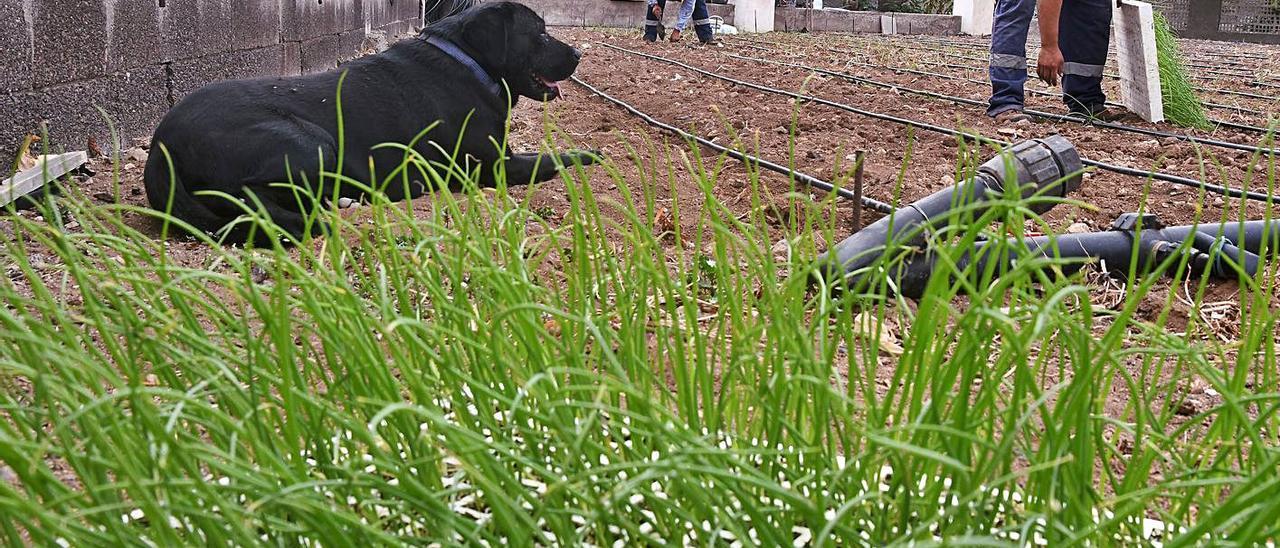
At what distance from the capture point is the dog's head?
4.08m

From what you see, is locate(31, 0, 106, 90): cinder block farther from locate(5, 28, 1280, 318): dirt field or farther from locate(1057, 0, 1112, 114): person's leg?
locate(1057, 0, 1112, 114): person's leg

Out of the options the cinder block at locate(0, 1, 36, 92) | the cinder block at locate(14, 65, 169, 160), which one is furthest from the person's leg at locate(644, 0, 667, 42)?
the cinder block at locate(0, 1, 36, 92)

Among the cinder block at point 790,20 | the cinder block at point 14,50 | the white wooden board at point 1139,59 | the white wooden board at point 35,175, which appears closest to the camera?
the white wooden board at point 35,175

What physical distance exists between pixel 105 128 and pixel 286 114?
1232 mm

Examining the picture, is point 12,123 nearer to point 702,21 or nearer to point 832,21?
point 702,21

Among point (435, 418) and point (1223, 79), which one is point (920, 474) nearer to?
point (435, 418)

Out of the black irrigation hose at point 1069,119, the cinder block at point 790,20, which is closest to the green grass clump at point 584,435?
the black irrigation hose at point 1069,119

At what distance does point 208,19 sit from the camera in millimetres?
5387

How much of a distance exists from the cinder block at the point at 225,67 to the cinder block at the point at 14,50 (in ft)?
3.72

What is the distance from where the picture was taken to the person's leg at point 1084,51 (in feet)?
19.0

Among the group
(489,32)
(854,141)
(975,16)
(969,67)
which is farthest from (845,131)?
(975,16)

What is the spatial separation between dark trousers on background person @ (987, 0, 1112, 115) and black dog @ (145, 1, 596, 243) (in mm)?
2327

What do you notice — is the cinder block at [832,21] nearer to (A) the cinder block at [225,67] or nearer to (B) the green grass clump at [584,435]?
(A) the cinder block at [225,67]

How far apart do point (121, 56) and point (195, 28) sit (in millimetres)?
785
